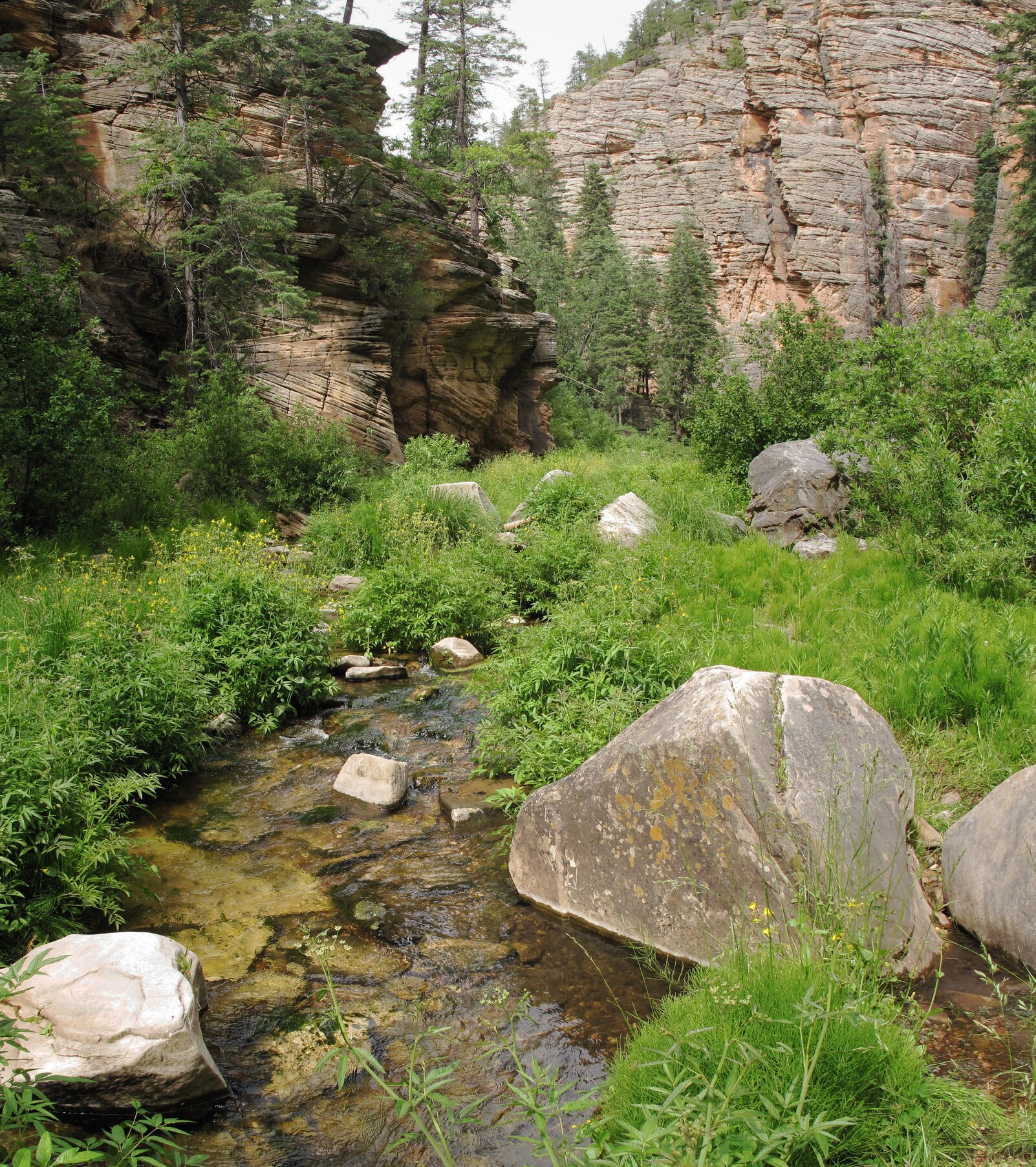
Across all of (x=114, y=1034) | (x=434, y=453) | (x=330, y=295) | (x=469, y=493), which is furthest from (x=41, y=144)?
(x=114, y=1034)

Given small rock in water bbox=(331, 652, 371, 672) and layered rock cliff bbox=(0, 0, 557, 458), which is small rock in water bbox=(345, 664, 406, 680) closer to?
small rock in water bbox=(331, 652, 371, 672)

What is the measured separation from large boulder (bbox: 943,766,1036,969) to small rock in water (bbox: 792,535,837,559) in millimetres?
5074

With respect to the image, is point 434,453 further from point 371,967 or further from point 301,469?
point 371,967

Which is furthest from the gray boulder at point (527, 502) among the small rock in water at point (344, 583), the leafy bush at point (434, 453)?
the leafy bush at point (434, 453)

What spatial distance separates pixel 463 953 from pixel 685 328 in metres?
41.2

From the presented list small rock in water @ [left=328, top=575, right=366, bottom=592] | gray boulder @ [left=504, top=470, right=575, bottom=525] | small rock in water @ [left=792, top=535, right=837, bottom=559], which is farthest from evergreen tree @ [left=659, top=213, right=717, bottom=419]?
small rock in water @ [left=328, top=575, right=366, bottom=592]

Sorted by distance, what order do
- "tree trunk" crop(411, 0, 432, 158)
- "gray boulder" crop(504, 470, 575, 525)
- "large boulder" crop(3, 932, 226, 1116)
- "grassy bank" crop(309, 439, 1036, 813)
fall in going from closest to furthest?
"large boulder" crop(3, 932, 226, 1116), "grassy bank" crop(309, 439, 1036, 813), "gray boulder" crop(504, 470, 575, 525), "tree trunk" crop(411, 0, 432, 158)

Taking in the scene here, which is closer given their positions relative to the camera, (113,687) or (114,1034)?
(114,1034)

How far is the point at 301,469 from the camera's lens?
50.3 ft

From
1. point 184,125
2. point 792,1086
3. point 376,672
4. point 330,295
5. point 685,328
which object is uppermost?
point 184,125

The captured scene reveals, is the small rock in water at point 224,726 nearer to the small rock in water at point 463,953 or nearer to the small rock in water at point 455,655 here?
the small rock in water at point 455,655

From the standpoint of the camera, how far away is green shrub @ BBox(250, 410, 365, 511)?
14.6 meters

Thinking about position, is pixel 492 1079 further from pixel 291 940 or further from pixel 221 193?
pixel 221 193

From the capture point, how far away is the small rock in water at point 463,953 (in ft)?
12.8
